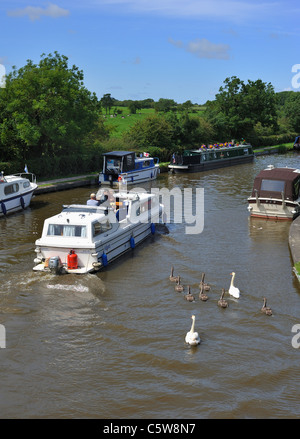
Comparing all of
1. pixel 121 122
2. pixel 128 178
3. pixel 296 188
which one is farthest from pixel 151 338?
pixel 121 122

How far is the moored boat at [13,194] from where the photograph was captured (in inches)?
1020

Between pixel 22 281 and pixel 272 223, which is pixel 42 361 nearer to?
pixel 22 281

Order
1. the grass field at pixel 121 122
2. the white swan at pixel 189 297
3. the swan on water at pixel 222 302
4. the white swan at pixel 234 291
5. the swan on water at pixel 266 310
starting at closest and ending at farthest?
the swan on water at pixel 266 310
the swan on water at pixel 222 302
the white swan at pixel 189 297
the white swan at pixel 234 291
the grass field at pixel 121 122

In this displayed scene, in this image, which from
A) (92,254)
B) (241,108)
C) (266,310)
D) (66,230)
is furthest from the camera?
(241,108)

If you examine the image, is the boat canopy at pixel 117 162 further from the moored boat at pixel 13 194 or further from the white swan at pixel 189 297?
the white swan at pixel 189 297

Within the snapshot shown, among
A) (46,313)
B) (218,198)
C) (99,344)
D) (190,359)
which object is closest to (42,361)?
(99,344)

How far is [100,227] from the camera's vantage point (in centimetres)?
1792

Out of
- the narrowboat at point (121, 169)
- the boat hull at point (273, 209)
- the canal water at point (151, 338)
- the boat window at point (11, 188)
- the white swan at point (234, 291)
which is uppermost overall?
the narrowboat at point (121, 169)

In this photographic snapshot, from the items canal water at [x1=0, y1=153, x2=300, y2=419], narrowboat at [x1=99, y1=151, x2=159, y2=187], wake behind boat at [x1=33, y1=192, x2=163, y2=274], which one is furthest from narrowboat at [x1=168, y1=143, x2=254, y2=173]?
wake behind boat at [x1=33, y1=192, x2=163, y2=274]

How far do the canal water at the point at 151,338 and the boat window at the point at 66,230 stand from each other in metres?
1.58

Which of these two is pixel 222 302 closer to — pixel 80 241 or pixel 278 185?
pixel 80 241

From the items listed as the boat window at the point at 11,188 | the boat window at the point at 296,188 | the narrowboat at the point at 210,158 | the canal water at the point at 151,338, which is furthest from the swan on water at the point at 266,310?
the narrowboat at the point at 210,158

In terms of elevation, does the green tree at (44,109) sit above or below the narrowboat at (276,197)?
above

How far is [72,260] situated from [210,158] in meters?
32.9
